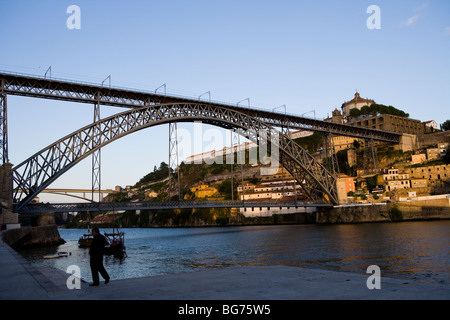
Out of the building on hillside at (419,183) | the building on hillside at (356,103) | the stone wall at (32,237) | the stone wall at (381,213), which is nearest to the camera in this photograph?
the stone wall at (32,237)

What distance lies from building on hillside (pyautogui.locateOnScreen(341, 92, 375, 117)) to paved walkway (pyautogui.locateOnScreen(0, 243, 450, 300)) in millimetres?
99172

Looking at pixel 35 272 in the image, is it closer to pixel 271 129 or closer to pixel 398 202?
pixel 271 129

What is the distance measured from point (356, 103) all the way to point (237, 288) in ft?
334

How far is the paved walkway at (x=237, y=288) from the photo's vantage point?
5.92 metres

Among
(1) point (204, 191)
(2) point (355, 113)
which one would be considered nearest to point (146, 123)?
(1) point (204, 191)

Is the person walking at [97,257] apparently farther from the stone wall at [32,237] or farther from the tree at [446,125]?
the tree at [446,125]

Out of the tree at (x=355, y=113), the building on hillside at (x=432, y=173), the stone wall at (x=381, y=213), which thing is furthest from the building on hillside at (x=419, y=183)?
the tree at (x=355, y=113)

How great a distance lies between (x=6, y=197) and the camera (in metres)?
30.0

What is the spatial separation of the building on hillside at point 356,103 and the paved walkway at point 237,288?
9917cm

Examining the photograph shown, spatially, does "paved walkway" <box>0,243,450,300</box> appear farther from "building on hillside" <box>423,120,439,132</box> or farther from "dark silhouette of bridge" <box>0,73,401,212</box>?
"building on hillside" <box>423,120,439,132</box>

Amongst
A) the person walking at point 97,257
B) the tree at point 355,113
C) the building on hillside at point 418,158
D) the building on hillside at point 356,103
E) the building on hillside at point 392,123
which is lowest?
the person walking at point 97,257

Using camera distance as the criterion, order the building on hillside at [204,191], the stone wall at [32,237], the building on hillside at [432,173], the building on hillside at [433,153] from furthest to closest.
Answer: the building on hillside at [204,191], the building on hillside at [433,153], the building on hillside at [432,173], the stone wall at [32,237]

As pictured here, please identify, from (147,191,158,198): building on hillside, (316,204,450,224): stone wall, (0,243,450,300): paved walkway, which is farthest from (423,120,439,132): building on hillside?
(0,243,450,300): paved walkway

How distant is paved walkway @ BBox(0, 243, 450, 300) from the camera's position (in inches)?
233
